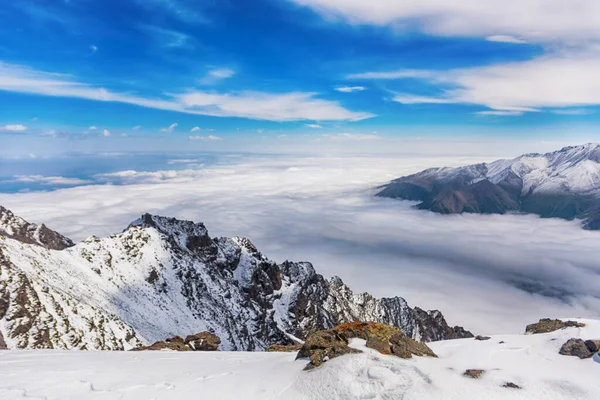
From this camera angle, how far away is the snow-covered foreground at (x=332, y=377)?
42.9 feet

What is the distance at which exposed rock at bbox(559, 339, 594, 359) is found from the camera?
1586 centimetres

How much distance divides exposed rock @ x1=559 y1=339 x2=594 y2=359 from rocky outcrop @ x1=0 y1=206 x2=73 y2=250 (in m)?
159

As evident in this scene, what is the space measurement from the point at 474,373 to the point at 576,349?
5757 mm

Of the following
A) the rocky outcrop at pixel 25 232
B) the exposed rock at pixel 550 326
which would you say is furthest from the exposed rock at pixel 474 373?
the rocky outcrop at pixel 25 232

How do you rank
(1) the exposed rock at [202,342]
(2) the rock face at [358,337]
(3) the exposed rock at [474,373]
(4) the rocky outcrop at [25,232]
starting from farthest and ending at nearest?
(4) the rocky outcrop at [25,232]
(1) the exposed rock at [202,342]
(2) the rock face at [358,337]
(3) the exposed rock at [474,373]

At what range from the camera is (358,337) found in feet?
60.3

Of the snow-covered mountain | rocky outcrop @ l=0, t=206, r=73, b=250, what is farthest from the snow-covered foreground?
rocky outcrop @ l=0, t=206, r=73, b=250

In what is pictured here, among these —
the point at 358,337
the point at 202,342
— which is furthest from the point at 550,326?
the point at 202,342

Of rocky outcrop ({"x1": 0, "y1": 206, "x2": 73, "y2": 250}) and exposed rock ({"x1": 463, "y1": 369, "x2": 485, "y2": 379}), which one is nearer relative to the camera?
exposed rock ({"x1": 463, "y1": 369, "x2": 485, "y2": 379})

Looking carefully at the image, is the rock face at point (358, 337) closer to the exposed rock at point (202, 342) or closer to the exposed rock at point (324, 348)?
the exposed rock at point (324, 348)

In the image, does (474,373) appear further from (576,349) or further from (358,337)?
(576,349)

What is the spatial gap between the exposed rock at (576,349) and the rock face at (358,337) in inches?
233

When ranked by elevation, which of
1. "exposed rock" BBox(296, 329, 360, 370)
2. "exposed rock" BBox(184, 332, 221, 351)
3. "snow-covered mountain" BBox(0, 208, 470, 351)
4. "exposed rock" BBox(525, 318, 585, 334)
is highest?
"exposed rock" BBox(296, 329, 360, 370)

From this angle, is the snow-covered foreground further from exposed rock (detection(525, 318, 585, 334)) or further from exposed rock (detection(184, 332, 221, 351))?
exposed rock (detection(184, 332, 221, 351))
